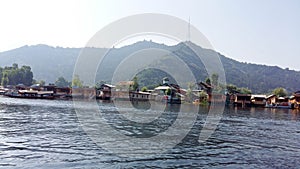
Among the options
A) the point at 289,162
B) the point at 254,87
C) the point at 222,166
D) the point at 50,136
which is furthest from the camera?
the point at 254,87

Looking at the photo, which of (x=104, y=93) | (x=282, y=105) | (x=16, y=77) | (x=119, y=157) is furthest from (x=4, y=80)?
(x=119, y=157)

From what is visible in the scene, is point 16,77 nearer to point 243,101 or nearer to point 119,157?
point 243,101

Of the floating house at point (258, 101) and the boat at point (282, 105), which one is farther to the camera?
the floating house at point (258, 101)

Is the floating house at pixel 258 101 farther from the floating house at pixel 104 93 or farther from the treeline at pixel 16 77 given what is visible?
the treeline at pixel 16 77

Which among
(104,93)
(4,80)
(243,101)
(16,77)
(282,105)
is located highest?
(16,77)

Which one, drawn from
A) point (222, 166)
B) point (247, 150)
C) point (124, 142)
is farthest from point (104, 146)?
point (247, 150)

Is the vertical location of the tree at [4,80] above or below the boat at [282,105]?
above

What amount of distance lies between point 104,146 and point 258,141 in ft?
32.6

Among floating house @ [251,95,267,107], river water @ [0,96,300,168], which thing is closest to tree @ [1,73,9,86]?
floating house @ [251,95,267,107]

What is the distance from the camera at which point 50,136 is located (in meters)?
16.4

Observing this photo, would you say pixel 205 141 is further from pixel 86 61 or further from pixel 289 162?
pixel 86 61

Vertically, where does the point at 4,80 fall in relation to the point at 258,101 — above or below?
above

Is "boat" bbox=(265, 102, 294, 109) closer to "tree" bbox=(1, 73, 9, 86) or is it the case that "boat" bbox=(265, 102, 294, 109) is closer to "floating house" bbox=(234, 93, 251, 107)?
"floating house" bbox=(234, 93, 251, 107)

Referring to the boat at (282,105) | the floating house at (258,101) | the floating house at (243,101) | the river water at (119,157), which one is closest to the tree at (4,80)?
the floating house at (243,101)
